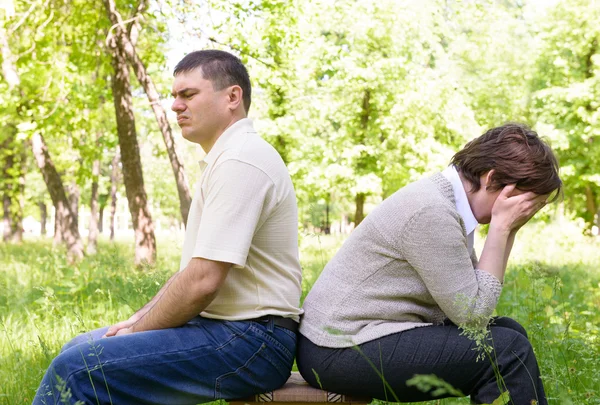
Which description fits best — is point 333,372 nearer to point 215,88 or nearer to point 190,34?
point 215,88

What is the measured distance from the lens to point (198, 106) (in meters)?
2.85

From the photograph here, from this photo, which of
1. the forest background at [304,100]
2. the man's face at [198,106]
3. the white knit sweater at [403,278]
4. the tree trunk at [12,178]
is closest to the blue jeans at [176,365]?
the white knit sweater at [403,278]

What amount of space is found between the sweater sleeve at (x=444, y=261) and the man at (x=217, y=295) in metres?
0.50

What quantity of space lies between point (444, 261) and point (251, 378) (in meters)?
0.86

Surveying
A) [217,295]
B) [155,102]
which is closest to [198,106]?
[217,295]

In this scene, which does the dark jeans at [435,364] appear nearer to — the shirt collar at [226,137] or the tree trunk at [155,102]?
the shirt collar at [226,137]

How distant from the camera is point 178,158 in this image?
441 inches

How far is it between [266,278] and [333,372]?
0.45 m

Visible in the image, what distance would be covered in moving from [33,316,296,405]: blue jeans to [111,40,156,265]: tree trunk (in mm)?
7642

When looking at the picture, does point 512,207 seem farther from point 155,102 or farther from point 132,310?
point 155,102

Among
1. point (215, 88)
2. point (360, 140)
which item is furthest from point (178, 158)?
point (360, 140)

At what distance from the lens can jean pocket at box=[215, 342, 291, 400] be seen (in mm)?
2668

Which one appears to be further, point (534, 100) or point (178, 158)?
point (534, 100)

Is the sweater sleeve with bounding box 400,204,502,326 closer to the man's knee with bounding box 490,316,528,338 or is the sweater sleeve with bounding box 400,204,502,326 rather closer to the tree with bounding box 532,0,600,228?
the man's knee with bounding box 490,316,528,338
